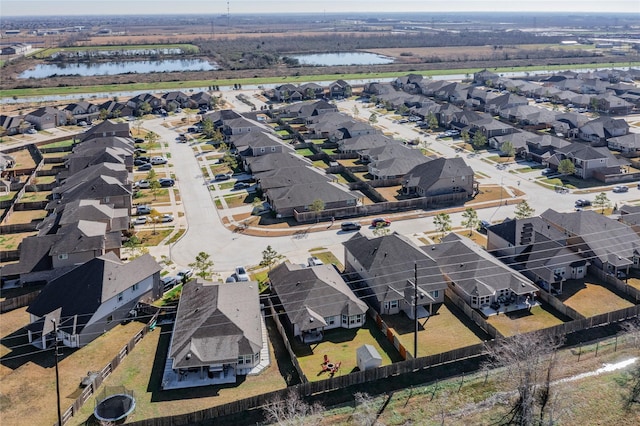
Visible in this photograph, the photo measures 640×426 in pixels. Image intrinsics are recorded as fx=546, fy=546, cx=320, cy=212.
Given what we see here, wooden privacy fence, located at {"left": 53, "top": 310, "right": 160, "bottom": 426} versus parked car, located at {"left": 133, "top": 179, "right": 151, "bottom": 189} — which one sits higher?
parked car, located at {"left": 133, "top": 179, "right": 151, "bottom": 189}

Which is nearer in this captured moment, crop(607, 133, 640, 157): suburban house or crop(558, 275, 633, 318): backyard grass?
crop(558, 275, 633, 318): backyard grass

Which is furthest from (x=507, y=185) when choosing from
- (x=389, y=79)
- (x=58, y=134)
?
(x=389, y=79)

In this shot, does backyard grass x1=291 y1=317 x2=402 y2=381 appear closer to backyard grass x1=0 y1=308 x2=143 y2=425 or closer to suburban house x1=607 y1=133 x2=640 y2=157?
backyard grass x1=0 y1=308 x2=143 y2=425

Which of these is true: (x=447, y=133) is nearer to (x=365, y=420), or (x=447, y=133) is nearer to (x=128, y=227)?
(x=128, y=227)

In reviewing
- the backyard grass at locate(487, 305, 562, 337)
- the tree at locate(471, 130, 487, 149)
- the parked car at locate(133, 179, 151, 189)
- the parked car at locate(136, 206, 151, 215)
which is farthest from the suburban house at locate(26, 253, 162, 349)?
the tree at locate(471, 130, 487, 149)

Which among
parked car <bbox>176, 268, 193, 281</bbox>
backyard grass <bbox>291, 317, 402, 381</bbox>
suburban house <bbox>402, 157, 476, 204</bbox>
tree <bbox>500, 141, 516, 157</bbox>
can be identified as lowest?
backyard grass <bbox>291, 317, 402, 381</bbox>

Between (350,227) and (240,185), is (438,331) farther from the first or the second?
(240,185)

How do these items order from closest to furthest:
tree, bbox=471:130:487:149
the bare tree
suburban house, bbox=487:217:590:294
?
the bare tree → suburban house, bbox=487:217:590:294 → tree, bbox=471:130:487:149
